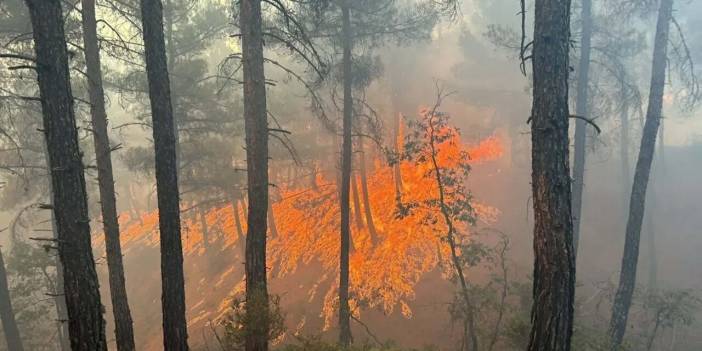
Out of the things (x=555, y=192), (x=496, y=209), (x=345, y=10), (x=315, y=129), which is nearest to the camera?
(x=555, y=192)

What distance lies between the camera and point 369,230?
21797 mm

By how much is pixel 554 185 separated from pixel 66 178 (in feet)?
18.7

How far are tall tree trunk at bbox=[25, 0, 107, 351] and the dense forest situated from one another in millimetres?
21

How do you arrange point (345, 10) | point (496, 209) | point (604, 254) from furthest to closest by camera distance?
point (496, 209) < point (604, 254) < point (345, 10)

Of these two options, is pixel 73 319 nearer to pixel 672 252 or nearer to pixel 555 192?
pixel 555 192

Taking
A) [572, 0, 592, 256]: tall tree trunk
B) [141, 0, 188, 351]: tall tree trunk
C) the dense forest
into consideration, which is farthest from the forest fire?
[141, 0, 188, 351]: tall tree trunk

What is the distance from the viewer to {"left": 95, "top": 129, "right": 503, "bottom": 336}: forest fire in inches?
739

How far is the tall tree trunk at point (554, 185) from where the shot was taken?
513 cm

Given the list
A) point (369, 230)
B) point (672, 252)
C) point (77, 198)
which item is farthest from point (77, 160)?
point (672, 252)

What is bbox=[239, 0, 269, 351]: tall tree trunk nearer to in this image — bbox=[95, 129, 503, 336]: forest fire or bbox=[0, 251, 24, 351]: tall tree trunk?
bbox=[95, 129, 503, 336]: forest fire

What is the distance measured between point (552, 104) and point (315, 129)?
22.9m

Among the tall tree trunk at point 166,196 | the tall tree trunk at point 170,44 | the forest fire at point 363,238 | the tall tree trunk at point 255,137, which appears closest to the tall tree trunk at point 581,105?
the forest fire at point 363,238

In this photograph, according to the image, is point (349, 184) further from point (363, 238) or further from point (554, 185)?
point (554, 185)

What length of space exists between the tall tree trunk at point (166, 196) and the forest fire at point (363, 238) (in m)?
8.37
